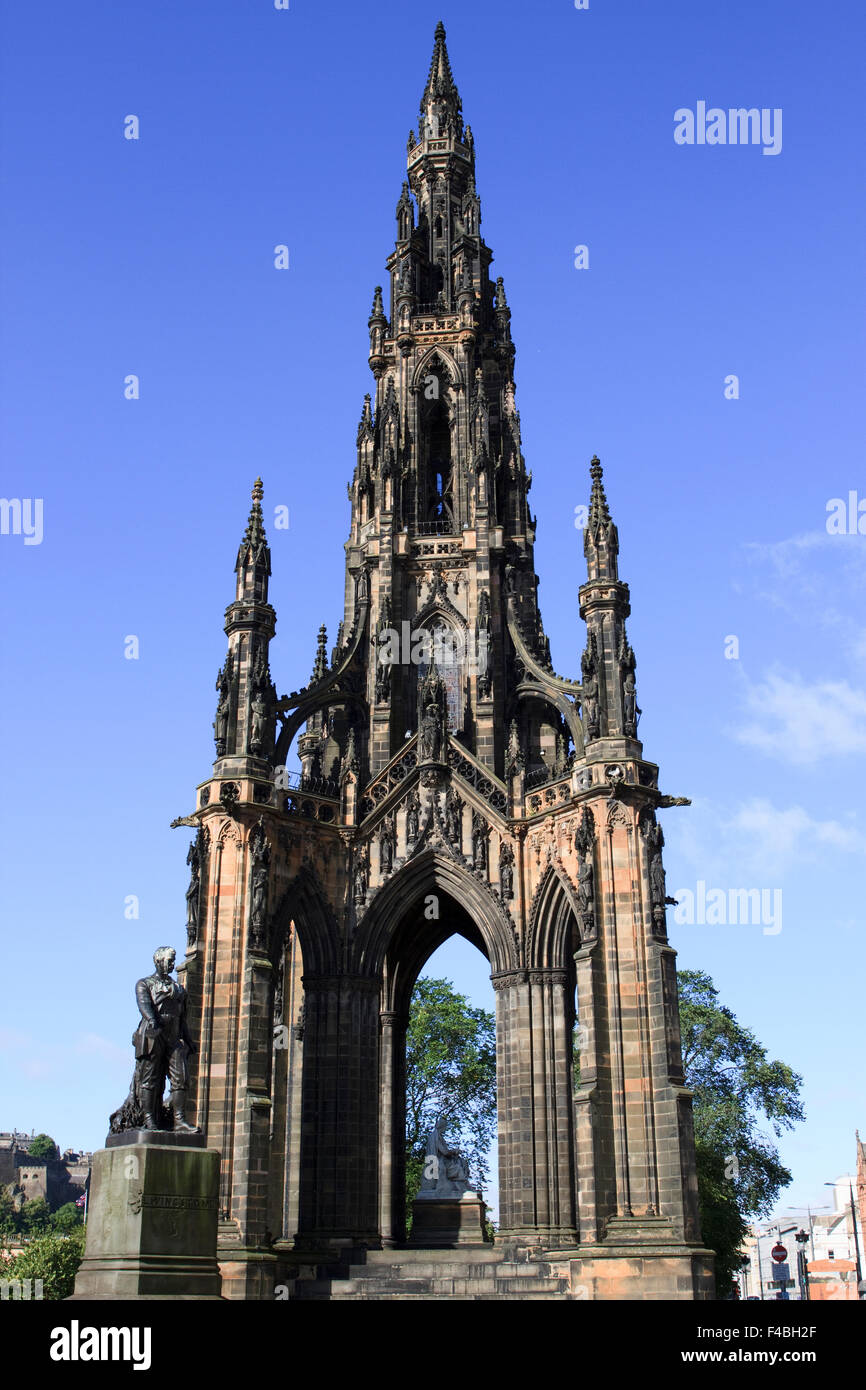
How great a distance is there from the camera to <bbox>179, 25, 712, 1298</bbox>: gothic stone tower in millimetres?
27406

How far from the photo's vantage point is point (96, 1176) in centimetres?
1564

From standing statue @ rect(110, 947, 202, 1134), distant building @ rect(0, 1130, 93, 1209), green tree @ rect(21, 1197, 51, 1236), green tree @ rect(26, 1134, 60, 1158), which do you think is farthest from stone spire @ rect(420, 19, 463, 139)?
green tree @ rect(26, 1134, 60, 1158)

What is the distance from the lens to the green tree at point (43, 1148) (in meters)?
127

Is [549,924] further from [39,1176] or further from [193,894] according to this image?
[39,1176]

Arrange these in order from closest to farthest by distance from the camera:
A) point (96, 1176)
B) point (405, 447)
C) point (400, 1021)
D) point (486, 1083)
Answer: point (96, 1176) < point (400, 1021) < point (405, 447) < point (486, 1083)

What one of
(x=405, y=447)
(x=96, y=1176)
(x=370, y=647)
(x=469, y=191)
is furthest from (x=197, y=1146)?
(x=469, y=191)

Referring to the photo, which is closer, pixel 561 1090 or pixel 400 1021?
pixel 561 1090

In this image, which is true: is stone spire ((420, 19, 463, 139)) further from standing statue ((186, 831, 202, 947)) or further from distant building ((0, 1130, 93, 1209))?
distant building ((0, 1130, 93, 1209))

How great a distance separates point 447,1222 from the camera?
32.3 meters

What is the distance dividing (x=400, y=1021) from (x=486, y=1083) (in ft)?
64.8

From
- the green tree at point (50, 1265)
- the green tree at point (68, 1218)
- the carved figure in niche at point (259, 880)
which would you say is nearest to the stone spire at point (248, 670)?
the carved figure in niche at point (259, 880)

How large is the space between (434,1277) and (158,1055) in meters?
14.3

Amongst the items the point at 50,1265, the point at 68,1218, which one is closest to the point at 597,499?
the point at 50,1265
